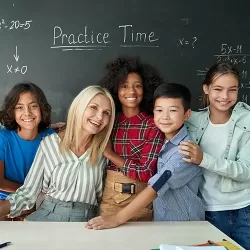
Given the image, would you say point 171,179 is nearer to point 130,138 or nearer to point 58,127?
point 130,138

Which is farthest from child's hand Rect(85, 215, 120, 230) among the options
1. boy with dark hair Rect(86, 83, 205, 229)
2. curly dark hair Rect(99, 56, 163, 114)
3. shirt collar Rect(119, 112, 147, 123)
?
curly dark hair Rect(99, 56, 163, 114)

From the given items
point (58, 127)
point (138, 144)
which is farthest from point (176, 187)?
point (58, 127)

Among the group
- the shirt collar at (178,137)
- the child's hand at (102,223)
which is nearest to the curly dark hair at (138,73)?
the shirt collar at (178,137)

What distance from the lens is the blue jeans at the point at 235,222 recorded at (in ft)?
6.16

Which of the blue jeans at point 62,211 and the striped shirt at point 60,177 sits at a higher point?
the striped shirt at point 60,177

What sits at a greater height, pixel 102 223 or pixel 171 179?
pixel 171 179

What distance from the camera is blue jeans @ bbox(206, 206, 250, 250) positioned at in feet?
6.16

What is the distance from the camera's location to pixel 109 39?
2.90 metres

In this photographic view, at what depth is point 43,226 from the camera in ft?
5.16

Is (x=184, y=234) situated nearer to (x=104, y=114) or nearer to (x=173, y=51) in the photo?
(x=104, y=114)

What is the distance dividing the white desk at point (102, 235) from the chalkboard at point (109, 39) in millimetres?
1481

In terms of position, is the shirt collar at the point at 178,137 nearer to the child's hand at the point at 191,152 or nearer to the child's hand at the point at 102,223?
the child's hand at the point at 191,152

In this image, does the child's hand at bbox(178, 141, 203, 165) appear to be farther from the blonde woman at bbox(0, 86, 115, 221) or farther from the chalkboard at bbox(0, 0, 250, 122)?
the chalkboard at bbox(0, 0, 250, 122)

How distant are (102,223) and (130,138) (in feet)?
2.00
